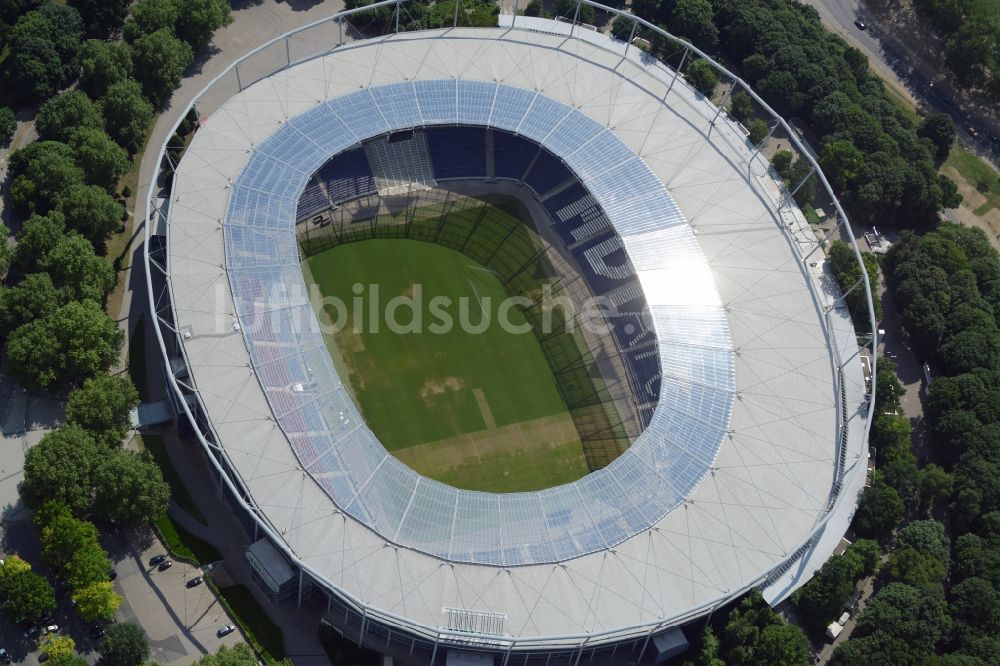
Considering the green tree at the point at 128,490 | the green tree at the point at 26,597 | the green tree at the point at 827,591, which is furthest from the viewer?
the green tree at the point at 827,591

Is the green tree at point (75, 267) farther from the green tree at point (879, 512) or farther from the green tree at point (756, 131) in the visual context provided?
the green tree at point (879, 512)

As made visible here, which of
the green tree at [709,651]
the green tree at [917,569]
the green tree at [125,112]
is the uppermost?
the green tree at [917,569]

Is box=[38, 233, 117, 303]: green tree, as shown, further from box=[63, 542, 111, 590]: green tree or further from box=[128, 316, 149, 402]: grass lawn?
box=[63, 542, 111, 590]: green tree

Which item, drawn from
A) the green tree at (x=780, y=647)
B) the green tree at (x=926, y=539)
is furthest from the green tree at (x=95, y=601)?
the green tree at (x=926, y=539)

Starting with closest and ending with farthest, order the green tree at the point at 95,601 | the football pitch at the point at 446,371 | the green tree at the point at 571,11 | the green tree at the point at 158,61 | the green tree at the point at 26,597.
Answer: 1. the green tree at the point at 26,597
2. the green tree at the point at 95,601
3. the football pitch at the point at 446,371
4. the green tree at the point at 158,61
5. the green tree at the point at 571,11

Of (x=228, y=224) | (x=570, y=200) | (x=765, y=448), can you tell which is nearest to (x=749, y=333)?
(x=765, y=448)

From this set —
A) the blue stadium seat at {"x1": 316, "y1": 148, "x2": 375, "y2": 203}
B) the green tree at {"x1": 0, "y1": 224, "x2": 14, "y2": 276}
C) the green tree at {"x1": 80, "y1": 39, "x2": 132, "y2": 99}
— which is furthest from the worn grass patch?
the green tree at {"x1": 80, "y1": 39, "x2": 132, "y2": 99}
